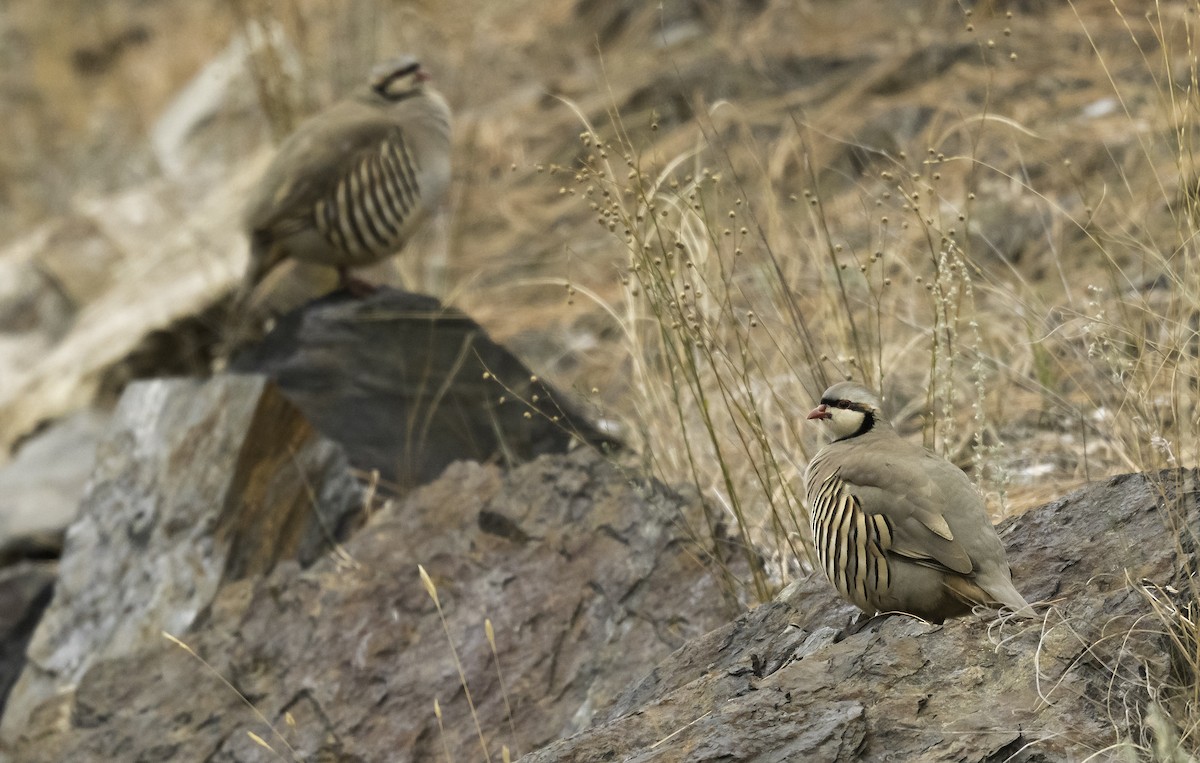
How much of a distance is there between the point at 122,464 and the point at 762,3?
6827 millimetres

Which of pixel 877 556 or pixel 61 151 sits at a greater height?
pixel 877 556

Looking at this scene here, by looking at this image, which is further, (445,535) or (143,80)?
(143,80)

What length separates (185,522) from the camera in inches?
209

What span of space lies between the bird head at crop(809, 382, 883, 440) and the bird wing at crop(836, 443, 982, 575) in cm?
30

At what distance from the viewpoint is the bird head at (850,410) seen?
11.3ft

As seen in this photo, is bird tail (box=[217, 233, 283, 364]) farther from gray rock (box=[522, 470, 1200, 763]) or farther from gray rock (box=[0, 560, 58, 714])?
gray rock (box=[522, 470, 1200, 763])

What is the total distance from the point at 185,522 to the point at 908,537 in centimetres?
315

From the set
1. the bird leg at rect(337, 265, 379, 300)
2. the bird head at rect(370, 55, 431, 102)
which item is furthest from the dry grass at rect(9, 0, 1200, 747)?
the bird leg at rect(337, 265, 379, 300)

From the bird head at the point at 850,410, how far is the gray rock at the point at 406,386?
75.5 inches

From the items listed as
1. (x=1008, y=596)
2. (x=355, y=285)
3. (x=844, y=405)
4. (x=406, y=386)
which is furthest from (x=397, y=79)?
(x=1008, y=596)

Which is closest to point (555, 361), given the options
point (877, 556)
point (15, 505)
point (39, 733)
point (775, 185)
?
point (775, 185)

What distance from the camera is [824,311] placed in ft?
15.9

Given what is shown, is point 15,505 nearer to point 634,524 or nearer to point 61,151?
point 634,524

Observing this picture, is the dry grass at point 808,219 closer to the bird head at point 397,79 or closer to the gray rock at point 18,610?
the bird head at point 397,79
